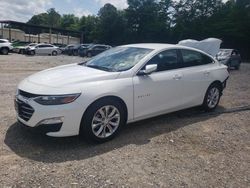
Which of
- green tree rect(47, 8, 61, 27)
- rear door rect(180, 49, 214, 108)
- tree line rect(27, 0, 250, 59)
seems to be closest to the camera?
rear door rect(180, 49, 214, 108)

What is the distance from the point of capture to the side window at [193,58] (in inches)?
231

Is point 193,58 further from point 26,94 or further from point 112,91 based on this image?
point 26,94

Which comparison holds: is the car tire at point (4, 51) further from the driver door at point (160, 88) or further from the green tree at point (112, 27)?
the green tree at point (112, 27)

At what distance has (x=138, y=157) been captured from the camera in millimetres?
4117

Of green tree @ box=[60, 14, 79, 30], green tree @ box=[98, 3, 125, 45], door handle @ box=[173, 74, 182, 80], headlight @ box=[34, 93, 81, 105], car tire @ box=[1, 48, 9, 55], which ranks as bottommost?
car tire @ box=[1, 48, 9, 55]

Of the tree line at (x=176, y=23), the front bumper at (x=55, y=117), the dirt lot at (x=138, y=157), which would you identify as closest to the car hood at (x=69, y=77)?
the front bumper at (x=55, y=117)

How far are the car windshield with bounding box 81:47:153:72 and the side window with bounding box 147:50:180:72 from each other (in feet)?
0.65

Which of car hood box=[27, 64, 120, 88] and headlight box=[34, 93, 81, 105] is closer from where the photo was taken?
headlight box=[34, 93, 81, 105]

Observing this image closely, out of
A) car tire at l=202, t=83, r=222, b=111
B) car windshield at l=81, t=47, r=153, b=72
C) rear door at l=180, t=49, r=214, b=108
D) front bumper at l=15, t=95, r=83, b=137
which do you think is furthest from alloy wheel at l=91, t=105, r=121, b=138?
car tire at l=202, t=83, r=222, b=111

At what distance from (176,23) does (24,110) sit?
51369 millimetres

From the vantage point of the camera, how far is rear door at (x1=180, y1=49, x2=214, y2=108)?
227 inches

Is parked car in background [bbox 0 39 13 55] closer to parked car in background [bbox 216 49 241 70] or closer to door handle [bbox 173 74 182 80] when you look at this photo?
parked car in background [bbox 216 49 241 70]

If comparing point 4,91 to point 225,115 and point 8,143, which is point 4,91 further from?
point 225,115

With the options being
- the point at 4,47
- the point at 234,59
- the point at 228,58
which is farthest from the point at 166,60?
the point at 4,47
